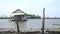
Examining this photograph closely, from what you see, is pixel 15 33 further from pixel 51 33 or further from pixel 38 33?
pixel 51 33

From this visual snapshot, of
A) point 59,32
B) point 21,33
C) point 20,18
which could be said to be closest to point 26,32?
point 21,33

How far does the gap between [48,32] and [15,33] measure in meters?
2.53

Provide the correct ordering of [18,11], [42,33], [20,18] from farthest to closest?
[20,18] → [18,11] → [42,33]

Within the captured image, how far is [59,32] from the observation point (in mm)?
14203

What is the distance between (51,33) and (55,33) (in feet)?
1.00

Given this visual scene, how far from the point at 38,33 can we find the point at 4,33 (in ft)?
8.45

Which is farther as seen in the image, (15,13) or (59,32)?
(15,13)

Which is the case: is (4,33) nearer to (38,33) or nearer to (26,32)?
(26,32)

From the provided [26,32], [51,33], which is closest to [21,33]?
[26,32]

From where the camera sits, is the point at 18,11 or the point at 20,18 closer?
the point at 18,11

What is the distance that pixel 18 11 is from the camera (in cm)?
6694

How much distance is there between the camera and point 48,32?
1421cm

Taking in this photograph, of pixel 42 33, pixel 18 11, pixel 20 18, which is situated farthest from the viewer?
pixel 20 18

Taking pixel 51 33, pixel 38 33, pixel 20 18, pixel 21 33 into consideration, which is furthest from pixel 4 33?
pixel 20 18
